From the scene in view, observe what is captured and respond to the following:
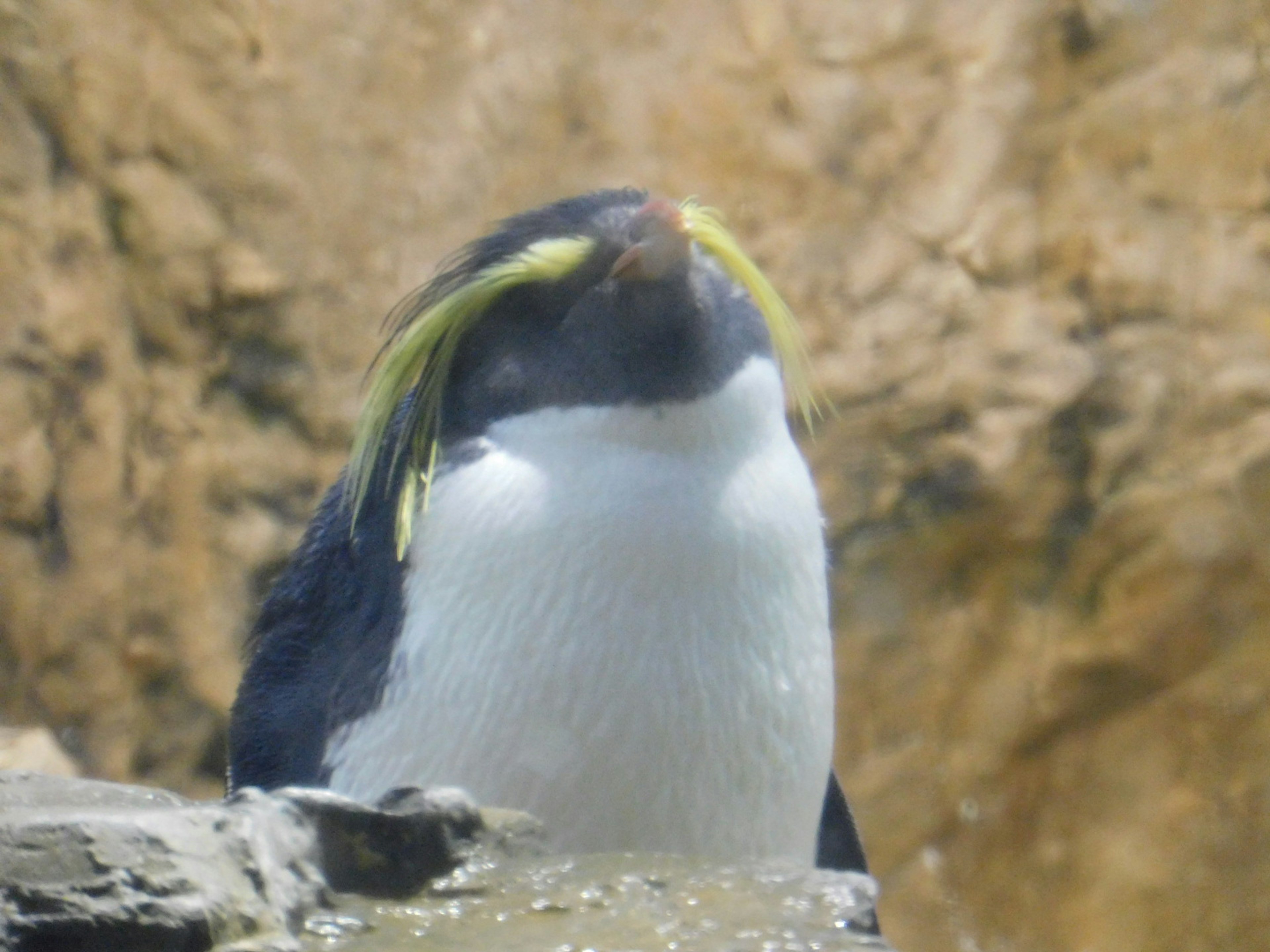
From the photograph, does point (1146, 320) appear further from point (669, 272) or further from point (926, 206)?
point (669, 272)

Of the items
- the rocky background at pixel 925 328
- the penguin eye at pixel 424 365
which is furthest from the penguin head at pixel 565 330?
the rocky background at pixel 925 328

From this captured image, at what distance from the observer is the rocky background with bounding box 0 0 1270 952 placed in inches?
115

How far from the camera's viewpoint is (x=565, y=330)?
5.92ft

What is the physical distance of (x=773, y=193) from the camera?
129 inches

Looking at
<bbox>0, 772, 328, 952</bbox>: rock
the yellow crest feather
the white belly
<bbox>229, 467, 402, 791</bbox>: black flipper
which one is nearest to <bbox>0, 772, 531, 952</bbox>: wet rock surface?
<bbox>0, 772, 328, 952</bbox>: rock

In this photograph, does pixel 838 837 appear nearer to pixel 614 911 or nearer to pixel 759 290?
pixel 759 290

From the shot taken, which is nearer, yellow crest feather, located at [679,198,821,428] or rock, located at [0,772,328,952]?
rock, located at [0,772,328,952]

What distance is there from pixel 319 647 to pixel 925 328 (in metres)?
1.60

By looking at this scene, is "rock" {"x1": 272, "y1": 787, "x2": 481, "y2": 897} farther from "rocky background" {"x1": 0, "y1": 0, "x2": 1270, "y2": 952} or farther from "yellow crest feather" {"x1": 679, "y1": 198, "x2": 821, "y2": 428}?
"rocky background" {"x1": 0, "y1": 0, "x2": 1270, "y2": 952}

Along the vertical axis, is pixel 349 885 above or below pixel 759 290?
below

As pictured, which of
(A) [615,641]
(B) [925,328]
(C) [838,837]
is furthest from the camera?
(B) [925,328]

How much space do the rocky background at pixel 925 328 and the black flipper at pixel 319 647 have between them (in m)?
0.86

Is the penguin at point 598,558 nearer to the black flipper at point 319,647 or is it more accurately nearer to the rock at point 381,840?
the black flipper at point 319,647

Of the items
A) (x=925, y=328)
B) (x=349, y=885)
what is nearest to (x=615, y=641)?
(x=349, y=885)
